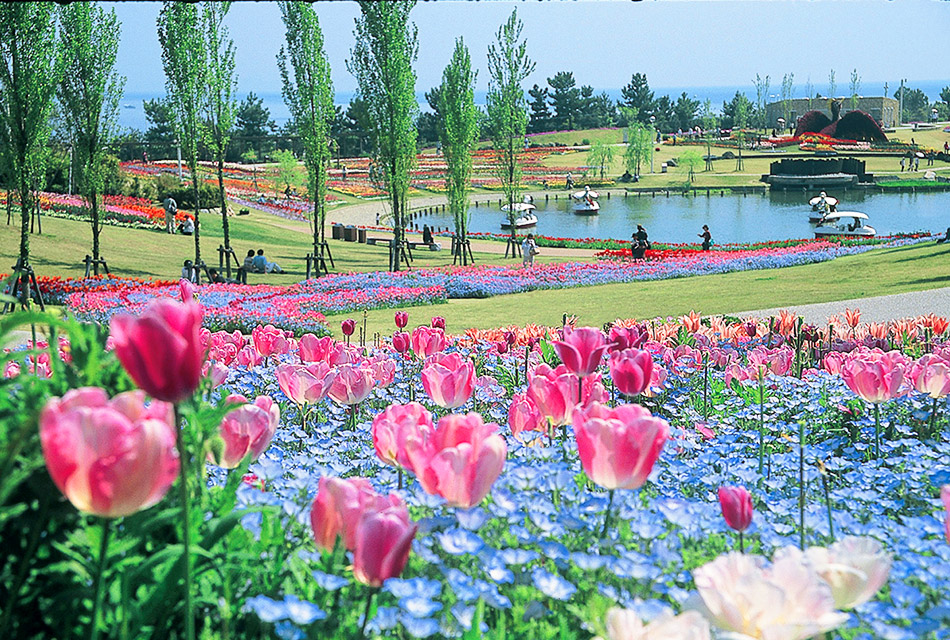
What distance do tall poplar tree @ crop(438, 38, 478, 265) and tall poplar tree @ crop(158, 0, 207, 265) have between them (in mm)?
9731

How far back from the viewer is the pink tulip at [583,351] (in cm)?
302

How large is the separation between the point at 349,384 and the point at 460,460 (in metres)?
1.79

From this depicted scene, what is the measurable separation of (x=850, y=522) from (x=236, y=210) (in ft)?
160

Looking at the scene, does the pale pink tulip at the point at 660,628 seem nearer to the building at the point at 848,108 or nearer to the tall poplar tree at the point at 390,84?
the tall poplar tree at the point at 390,84

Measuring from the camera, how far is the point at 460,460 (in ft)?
6.70

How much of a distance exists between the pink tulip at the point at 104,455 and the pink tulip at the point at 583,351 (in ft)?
5.68

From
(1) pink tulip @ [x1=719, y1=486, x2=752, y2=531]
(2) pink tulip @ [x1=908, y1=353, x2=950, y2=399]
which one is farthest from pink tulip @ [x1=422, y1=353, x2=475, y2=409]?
(2) pink tulip @ [x1=908, y1=353, x2=950, y2=399]

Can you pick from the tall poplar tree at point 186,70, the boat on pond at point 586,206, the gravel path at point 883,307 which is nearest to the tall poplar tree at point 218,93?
the tall poplar tree at point 186,70

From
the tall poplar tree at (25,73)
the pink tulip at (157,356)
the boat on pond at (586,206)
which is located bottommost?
the pink tulip at (157,356)

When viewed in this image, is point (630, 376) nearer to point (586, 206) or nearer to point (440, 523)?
point (440, 523)

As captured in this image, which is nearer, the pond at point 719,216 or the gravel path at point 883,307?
the gravel path at point 883,307

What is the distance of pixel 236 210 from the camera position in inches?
1930

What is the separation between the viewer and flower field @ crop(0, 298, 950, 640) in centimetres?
154

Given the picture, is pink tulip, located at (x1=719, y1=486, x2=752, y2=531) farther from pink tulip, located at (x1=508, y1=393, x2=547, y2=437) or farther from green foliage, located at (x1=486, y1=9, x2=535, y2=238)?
green foliage, located at (x1=486, y1=9, x2=535, y2=238)
